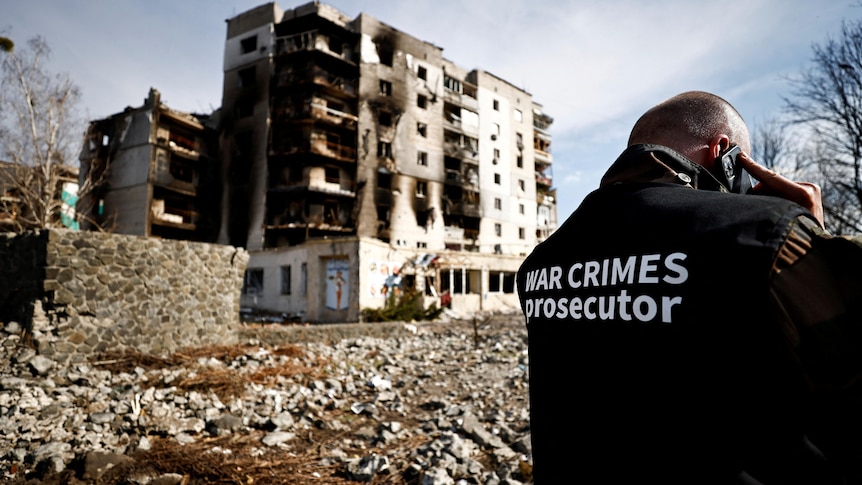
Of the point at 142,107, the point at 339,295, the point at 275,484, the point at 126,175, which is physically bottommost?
the point at 275,484

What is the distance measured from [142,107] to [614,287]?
125 feet

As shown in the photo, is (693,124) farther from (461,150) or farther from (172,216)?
(461,150)

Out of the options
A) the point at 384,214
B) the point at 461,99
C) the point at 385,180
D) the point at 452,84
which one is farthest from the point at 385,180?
the point at 452,84

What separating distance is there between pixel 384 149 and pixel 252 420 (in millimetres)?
31813

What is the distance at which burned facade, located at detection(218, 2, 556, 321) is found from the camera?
2834 cm

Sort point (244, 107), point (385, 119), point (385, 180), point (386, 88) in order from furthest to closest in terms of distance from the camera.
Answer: point (386, 88)
point (385, 119)
point (385, 180)
point (244, 107)

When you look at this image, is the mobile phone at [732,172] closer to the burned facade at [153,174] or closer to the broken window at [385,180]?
the broken window at [385,180]

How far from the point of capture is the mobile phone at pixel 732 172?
4.33ft

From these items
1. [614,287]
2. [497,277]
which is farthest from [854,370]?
[497,277]

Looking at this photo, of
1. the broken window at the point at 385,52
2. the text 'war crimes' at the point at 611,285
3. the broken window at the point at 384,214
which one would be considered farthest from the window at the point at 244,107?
the text 'war crimes' at the point at 611,285

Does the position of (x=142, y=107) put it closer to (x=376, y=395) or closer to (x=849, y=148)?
(x=376, y=395)

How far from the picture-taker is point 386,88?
121 ft

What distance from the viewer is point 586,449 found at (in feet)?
4.21

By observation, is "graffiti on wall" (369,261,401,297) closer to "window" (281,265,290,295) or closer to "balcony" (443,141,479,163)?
"window" (281,265,290,295)
